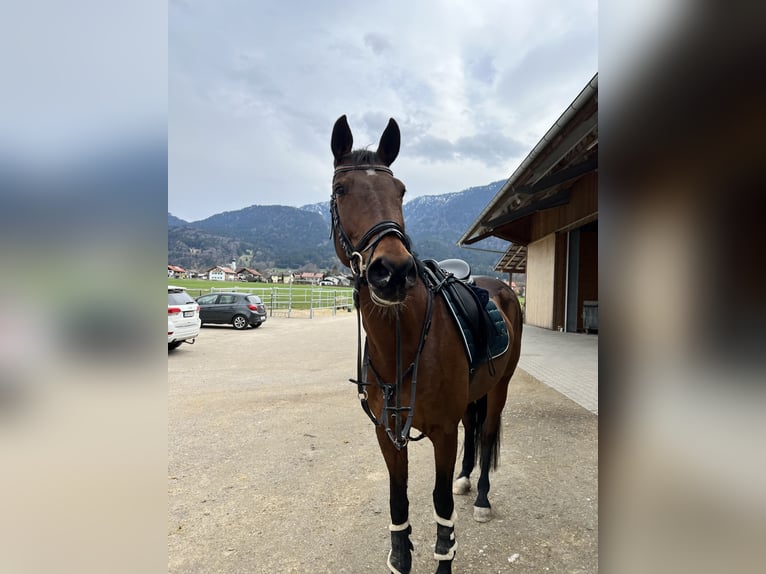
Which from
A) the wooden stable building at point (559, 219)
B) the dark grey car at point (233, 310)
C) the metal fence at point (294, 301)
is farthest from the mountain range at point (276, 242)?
the wooden stable building at point (559, 219)

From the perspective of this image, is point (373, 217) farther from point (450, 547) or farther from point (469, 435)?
point (469, 435)

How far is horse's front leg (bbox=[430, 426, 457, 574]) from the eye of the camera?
82.0 inches

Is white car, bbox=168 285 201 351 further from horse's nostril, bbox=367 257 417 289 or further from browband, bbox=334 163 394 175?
horse's nostril, bbox=367 257 417 289

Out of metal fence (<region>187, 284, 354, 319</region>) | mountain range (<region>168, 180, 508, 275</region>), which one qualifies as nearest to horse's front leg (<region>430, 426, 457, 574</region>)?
metal fence (<region>187, 284, 354, 319</region>)

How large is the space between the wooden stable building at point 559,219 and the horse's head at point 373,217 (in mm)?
2926

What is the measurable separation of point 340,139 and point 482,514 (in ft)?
8.42

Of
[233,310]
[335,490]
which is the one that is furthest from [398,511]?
[233,310]

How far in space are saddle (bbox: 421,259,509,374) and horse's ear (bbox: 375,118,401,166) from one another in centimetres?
62

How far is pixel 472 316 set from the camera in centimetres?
239

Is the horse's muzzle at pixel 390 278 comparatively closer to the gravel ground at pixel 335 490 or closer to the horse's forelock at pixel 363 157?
the horse's forelock at pixel 363 157
